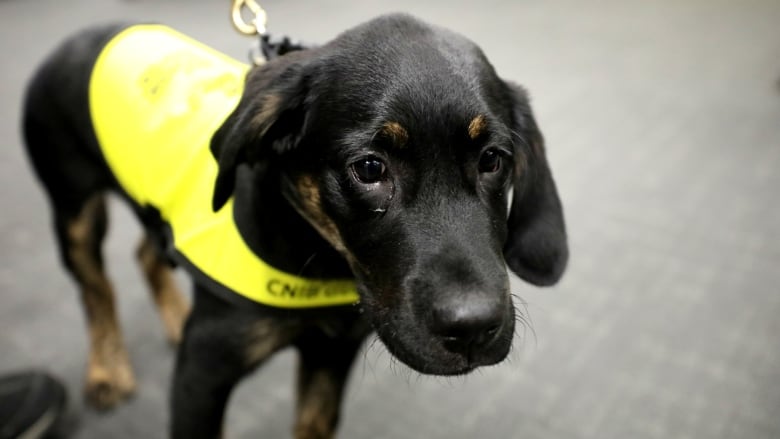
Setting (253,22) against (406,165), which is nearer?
(406,165)

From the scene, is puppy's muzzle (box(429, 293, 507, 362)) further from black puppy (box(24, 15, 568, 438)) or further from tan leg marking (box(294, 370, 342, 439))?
tan leg marking (box(294, 370, 342, 439))

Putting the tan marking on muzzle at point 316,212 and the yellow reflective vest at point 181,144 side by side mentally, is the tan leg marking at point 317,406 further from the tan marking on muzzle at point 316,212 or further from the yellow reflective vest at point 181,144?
the tan marking on muzzle at point 316,212

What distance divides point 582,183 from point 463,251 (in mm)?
2712

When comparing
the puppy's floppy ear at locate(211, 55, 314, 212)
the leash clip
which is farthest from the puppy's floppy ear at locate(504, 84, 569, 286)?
the leash clip

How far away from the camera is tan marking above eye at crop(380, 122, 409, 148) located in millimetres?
1321

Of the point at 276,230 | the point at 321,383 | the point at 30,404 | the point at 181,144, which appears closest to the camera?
the point at 276,230

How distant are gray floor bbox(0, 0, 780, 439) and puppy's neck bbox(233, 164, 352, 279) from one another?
1.92ft

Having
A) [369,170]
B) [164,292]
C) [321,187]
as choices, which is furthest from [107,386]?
[369,170]

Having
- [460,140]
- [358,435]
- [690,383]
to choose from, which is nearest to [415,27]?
[460,140]

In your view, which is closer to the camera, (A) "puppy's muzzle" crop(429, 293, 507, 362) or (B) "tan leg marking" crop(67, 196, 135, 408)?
(A) "puppy's muzzle" crop(429, 293, 507, 362)

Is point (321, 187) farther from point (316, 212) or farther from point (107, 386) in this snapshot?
point (107, 386)

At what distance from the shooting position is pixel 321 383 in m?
2.10

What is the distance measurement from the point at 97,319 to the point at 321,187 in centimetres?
154

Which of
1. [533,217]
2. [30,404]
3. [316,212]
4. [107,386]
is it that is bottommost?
[107,386]
